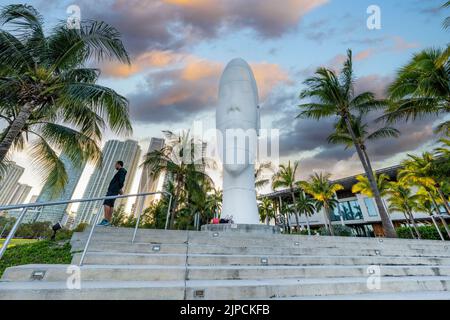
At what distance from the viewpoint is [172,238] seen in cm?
404

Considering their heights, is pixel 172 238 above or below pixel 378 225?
below

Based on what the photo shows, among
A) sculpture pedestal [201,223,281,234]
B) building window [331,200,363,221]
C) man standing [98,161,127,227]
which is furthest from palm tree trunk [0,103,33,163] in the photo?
building window [331,200,363,221]

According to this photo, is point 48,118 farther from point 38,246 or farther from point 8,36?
point 38,246

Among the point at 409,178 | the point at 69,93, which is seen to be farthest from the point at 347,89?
the point at 69,93

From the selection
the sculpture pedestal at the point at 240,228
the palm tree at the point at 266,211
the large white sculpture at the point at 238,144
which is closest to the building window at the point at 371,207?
the palm tree at the point at 266,211

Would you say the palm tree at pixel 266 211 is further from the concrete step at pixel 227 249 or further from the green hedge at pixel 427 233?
the concrete step at pixel 227 249

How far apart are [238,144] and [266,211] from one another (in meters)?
32.3

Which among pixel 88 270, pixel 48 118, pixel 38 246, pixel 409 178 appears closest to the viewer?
pixel 88 270

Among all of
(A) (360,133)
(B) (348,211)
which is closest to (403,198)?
(B) (348,211)

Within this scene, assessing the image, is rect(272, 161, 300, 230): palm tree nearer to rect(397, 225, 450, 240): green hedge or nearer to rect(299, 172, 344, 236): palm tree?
rect(299, 172, 344, 236): palm tree

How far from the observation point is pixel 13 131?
5.48 meters

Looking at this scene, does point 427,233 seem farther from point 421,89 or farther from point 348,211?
point 421,89

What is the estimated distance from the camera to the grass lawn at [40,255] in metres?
3.96

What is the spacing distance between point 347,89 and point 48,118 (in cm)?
1525
